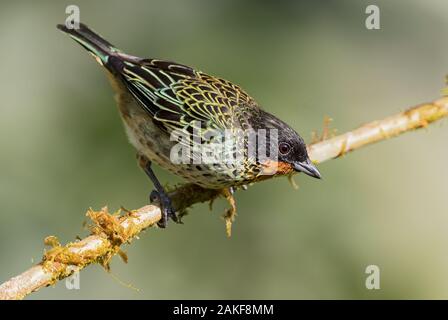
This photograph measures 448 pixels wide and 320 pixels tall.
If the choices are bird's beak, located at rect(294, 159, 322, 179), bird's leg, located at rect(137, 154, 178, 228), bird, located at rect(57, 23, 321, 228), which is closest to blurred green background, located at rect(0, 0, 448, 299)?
bird, located at rect(57, 23, 321, 228)

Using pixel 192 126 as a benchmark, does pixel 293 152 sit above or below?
below

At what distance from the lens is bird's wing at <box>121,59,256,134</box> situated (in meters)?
4.88

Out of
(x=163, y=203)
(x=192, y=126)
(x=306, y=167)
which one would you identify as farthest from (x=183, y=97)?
(x=306, y=167)

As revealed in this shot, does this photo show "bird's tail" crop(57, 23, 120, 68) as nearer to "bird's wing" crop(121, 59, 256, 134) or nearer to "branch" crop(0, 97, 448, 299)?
"bird's wing" crop(121, 59, 256, 134)

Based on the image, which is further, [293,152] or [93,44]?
[93,44]

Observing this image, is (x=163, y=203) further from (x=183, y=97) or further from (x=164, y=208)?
(x=183, y=97)

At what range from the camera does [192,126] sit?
4867 millimetres

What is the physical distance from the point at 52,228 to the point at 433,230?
3144 millimetres

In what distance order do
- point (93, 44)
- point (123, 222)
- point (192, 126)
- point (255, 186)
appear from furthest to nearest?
point (255, 186), point (93, 44), point (192, 126), point (123, 222)

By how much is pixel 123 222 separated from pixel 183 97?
120 centimetres

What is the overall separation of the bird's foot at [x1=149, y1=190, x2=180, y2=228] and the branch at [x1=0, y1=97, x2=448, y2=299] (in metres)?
0.05

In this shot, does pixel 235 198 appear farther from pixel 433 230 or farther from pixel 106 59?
pixel 433 230

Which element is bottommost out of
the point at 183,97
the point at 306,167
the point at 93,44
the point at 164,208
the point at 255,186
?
the point at 164,208

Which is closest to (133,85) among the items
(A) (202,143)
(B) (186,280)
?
(A) (202,143)
